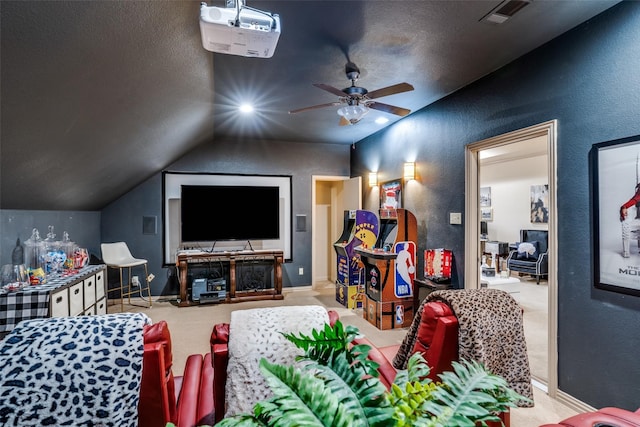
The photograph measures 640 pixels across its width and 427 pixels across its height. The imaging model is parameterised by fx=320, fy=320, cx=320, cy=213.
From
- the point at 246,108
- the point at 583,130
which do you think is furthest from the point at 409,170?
the point at 246,108

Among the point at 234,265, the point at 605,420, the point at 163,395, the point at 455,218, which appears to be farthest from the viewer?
the point at 234,265

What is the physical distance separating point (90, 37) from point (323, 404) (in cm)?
193

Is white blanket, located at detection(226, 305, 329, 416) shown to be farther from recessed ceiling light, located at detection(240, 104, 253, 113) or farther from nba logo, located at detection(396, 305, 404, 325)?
recessed ceiling light, located at detection(240, 104, 253, 113)

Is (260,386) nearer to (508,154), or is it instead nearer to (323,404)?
(323,404)

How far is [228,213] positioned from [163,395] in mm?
4115

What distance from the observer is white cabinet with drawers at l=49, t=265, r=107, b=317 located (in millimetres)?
2523

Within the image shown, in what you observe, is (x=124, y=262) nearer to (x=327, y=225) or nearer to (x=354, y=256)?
(x=354, y=256)

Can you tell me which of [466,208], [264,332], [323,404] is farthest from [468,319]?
[466,208]

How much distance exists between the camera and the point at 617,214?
1987mm

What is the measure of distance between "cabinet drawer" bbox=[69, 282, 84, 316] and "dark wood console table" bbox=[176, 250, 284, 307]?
166 cm

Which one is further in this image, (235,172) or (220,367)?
(235,172)

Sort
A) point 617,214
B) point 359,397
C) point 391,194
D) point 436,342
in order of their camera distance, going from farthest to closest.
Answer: point 391,194 < point 617,214 < point 436,342 < point 359,397

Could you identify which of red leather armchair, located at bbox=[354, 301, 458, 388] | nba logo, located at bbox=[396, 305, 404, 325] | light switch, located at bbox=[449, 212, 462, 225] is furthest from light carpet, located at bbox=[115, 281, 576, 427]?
light switch, located at bbox=[449, 212, 462, 225]

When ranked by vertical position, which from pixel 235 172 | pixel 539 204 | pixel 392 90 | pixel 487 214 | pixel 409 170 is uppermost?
pixel 392 90
